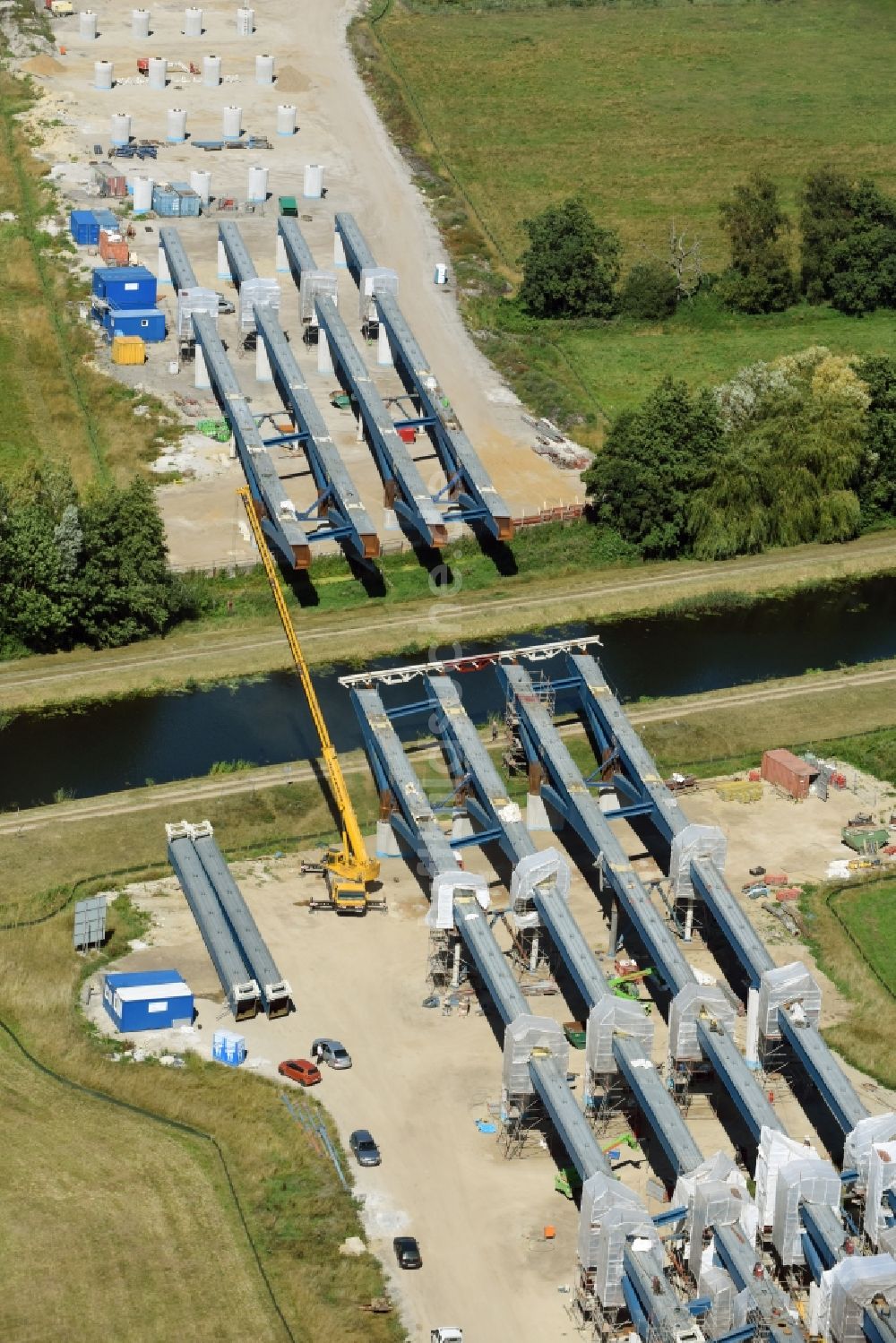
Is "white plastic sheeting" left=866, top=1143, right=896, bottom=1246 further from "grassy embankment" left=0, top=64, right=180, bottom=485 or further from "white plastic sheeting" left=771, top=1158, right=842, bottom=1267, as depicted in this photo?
"grassy embankment" left=0, top=64, right=180, bottom=485

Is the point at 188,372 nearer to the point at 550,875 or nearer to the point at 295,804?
the point at 295,804

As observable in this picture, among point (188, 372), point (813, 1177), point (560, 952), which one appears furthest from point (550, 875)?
point (188, 372)

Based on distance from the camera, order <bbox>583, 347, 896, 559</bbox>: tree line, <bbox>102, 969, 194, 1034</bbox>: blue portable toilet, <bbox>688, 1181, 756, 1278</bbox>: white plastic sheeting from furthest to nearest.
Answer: <bbox>583, 347, 896, 559</bbox>: tree line → <bbox>102, 969, 194, 1034</bbox>: blue portable toilet → <bbox>688, 1181, 756, 1278</bbox>: white plastic sheeting

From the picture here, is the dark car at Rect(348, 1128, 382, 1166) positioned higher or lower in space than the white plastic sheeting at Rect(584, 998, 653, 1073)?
lower

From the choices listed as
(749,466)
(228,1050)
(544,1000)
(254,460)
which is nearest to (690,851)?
(544,1000)

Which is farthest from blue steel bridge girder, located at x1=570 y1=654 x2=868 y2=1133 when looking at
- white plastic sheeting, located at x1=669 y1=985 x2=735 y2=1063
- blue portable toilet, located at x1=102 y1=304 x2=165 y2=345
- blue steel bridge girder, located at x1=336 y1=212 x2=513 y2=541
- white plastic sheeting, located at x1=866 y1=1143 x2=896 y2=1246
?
blue portable toilet, located at x1=102 y1=304 x2=165 y2=345
